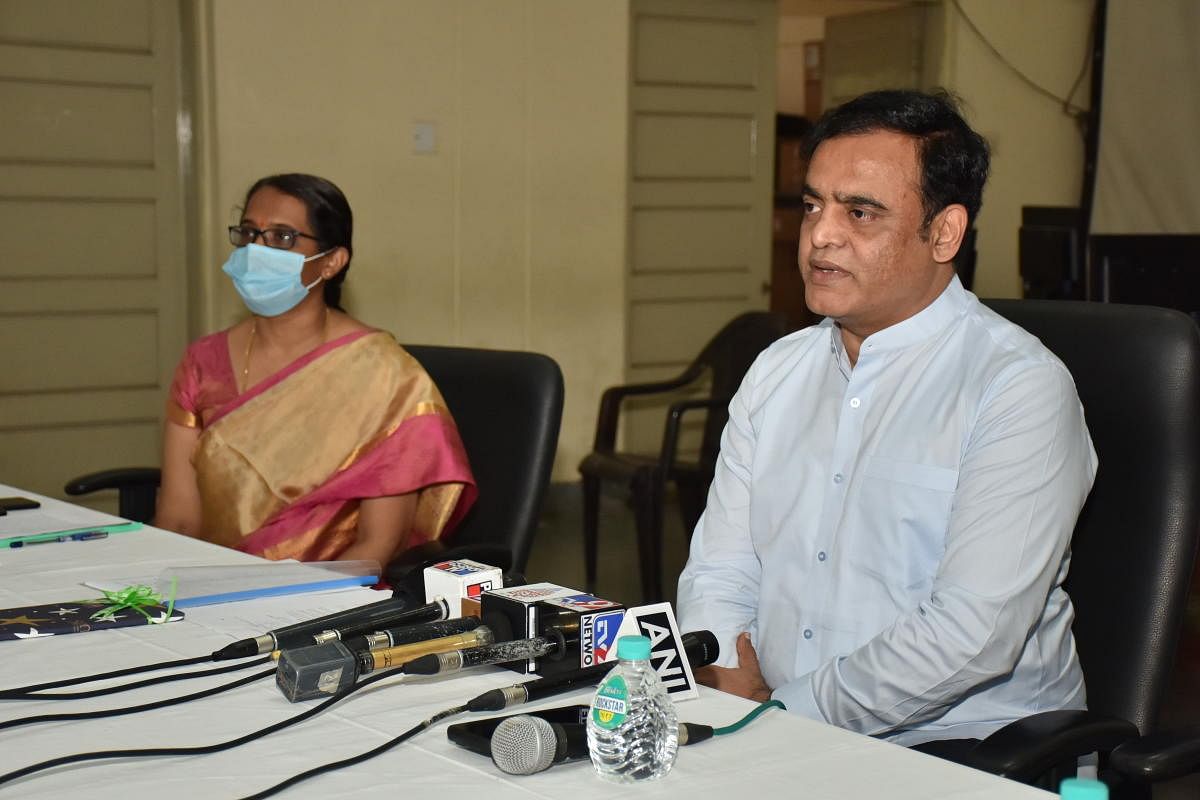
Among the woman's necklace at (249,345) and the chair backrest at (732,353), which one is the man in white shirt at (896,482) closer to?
the woman's necklace at (249,345)

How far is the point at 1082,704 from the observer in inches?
66.6

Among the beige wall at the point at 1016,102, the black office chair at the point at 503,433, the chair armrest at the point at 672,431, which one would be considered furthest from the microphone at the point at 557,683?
the beige wall at the point at 1016,102

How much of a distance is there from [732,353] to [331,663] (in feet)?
12.3

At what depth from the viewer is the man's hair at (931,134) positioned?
5.88ft

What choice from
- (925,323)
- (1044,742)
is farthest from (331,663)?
(925,323)

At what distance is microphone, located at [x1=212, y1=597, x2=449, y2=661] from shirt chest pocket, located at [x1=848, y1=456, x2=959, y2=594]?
591 millimetres

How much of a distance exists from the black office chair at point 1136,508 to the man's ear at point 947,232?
0.20 m

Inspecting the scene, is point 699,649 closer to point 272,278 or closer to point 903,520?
point 903,520

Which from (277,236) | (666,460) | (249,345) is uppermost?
(277,236)

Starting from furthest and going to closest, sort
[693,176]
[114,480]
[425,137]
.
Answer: [693,176], [425,137], [114,480]

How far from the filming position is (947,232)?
183 centimetres

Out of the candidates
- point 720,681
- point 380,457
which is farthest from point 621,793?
point 380,457

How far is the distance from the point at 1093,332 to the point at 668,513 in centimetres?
424

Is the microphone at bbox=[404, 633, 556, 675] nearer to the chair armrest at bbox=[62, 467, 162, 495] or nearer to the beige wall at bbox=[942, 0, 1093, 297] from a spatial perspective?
the chair armrest at bbox=[62, 467, 162, 495]
